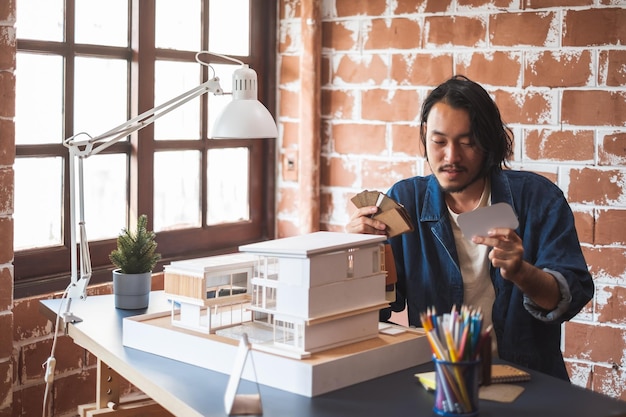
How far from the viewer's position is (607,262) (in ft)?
9.80

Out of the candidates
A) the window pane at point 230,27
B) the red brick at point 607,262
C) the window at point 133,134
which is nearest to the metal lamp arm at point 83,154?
the window at point 133,134

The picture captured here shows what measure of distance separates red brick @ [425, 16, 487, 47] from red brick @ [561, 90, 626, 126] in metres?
0.39

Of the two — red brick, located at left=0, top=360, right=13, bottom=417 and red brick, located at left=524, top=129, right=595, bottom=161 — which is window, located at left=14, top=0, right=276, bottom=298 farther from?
red brick, located at left=524, top=129, right=595, bottom=161

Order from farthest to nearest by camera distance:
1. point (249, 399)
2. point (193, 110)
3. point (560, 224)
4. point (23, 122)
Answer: point (193, 110) < point (23, 122) < point (560, 224) < point (249, 399)

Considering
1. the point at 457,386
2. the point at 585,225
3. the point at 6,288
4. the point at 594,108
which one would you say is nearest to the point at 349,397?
the point at 457,386

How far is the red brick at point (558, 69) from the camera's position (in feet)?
9.84

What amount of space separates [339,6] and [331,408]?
7.10 ft

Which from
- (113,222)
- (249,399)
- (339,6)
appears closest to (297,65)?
(339,6)

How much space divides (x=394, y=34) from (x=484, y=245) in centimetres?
129

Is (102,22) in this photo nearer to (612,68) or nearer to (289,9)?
(289,9)

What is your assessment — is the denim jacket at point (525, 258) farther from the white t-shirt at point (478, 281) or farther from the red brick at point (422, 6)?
the red brick at point (422, 6)

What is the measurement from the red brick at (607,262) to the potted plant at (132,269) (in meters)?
1.48

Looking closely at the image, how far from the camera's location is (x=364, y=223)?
224 cm

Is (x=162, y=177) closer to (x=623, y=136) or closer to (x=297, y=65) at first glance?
(x=297, y=65)
